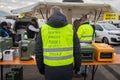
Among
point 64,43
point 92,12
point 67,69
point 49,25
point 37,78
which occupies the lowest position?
point 37,78

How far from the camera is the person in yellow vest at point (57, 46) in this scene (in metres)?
4.04

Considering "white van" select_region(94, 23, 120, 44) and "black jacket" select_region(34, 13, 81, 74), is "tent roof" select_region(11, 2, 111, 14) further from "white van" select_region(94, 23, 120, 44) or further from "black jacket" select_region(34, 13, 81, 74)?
"white van" select_region(94, 23, 120, 44)

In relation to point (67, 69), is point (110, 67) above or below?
below

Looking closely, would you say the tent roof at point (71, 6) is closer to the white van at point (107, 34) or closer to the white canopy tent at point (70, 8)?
the white canopy tent at point (70, 8)

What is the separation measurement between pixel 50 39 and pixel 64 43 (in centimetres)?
22

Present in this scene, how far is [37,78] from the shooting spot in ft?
27.0

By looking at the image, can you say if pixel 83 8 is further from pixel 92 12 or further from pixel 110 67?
pixel 110 67

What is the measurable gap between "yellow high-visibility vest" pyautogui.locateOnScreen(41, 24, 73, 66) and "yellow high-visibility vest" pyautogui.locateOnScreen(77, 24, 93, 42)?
3370 millimetres

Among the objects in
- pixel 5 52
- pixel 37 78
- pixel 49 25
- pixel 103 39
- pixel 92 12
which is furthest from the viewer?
pixel 103 39

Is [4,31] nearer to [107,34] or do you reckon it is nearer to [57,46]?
[57,46]

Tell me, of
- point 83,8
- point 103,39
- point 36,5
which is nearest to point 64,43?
point 36,5

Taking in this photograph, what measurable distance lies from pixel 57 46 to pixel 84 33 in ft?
11.5

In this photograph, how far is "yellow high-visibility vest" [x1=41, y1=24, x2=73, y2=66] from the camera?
4.04 m

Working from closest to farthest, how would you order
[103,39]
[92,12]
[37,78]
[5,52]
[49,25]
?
1. [49,25]
2. [5,52]
3. [37,78]
4. [92,12]
5. [103,39]
